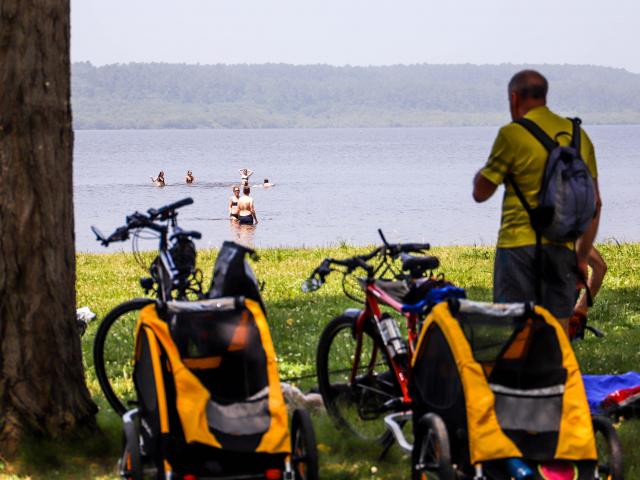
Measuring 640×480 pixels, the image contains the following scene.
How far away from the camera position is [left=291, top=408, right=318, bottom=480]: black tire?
583cm

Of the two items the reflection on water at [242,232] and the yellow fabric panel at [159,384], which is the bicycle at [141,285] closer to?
the yellow fabric panel at [159,384]

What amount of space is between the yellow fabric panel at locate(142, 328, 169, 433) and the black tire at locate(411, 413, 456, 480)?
4.02 feet

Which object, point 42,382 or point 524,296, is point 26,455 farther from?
point 524,296

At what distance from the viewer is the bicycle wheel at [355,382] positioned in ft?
24.0

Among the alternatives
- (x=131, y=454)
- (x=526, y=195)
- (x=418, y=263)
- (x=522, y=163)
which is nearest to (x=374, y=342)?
(x=418, y=263)

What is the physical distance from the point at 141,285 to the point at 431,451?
9.04ft

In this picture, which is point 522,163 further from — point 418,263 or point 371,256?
point 371,256

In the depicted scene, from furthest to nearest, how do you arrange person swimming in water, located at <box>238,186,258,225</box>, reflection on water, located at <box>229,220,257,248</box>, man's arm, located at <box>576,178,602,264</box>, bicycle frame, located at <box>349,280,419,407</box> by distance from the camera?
1. person swimming in water, located at <box>238,186,258,225</box>
2. reflection on water, located at <box>229,220,257,248</box>
3. man's arm, located at <box>576,178,602,264</box>
4. bicycle frame, located at <box>349,280,419,407</box>

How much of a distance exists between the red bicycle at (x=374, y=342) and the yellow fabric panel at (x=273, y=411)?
992mm

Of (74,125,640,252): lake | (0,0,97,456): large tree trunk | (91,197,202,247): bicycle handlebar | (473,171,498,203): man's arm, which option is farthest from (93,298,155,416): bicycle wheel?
(74,125,640,252): lake

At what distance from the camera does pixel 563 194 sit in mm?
6773

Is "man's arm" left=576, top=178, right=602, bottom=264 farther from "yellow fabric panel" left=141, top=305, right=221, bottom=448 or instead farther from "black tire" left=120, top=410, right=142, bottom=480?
"black tire" left=120, top=410, right=142, bottom=480

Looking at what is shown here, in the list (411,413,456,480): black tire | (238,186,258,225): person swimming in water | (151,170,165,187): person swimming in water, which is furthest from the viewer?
(151,170,165,187): person swimming in water

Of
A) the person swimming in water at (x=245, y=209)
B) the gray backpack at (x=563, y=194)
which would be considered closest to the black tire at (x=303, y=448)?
the gray backpack at (x=563, y=194)
